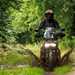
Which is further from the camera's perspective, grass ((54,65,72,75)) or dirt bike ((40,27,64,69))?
dirt bike ((40,27,64,69))

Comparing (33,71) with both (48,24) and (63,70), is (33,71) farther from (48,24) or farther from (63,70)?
(48,24)

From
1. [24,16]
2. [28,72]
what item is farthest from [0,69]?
[24,16]

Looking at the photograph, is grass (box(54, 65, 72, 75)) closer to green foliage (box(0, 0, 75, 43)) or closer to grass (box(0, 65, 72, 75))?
grass (box(0, 65, 72, 75))

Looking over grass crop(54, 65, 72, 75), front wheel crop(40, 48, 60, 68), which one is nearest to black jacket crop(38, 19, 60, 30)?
front wheel crop(40, 48, 60, 68)

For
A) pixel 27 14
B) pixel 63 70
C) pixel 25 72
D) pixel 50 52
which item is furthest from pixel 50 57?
pixel 27 14

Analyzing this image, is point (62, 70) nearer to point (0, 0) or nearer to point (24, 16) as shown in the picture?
point (0, 0)

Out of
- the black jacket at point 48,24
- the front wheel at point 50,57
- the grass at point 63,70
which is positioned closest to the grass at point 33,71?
the grass at point 63,70

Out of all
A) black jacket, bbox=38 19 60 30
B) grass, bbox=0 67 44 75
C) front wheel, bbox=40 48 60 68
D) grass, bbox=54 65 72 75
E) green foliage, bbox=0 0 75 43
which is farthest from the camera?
green foliage, bbox=0 0 75 43

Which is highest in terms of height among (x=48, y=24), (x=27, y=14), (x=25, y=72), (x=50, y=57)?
(x=48, y=24)

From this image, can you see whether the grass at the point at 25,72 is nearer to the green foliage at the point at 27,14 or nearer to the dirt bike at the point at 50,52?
the dirt bike at the point at 50,52

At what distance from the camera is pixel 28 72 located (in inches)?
420

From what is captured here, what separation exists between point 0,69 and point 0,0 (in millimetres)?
4139

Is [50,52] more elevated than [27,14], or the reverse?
[50,52]

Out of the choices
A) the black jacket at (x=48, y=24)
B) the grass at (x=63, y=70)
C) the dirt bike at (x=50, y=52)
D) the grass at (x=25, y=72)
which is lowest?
the grass at (x=63, y=70)
